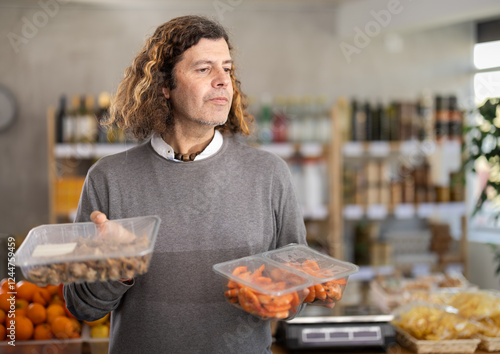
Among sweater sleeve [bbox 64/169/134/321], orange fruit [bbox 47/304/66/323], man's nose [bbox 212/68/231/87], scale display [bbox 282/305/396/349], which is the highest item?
man's nose [bbox 212/68/231/87]

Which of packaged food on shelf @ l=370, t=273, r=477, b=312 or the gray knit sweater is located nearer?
the gray knit sweater

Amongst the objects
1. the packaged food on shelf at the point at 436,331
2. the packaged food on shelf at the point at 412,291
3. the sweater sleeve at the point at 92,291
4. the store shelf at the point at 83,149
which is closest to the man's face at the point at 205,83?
the sweater sleeve at the point at 92,291

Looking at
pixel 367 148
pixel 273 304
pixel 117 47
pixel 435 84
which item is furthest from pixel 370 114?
pixel 273 304

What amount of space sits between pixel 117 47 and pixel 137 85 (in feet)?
10.2

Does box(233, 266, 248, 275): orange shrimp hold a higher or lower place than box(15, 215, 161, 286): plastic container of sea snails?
lower

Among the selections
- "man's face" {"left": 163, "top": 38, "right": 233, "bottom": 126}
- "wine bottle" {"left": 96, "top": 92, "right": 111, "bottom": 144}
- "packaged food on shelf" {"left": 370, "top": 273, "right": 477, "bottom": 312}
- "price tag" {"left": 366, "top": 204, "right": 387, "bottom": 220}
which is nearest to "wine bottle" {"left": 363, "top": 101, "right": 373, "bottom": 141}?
"price tag" {"left": 366, "top": 204, "right": 387, "bottom": 220}

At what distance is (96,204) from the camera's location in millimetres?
1629

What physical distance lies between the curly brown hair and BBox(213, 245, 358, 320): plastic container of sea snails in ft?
1.93

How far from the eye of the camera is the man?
1572mm

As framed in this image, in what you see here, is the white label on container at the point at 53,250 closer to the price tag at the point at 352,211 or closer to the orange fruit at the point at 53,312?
the orange fruit at the point at 53,312

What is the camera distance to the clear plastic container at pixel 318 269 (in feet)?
4.63

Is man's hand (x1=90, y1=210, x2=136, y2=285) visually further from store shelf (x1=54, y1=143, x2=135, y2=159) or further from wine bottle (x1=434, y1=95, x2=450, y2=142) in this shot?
wine bottle (x1=434, y1=95, x2=450, y2=142)

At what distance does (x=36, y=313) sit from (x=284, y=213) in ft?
3.67

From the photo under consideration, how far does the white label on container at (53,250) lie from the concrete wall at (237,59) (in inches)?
125
